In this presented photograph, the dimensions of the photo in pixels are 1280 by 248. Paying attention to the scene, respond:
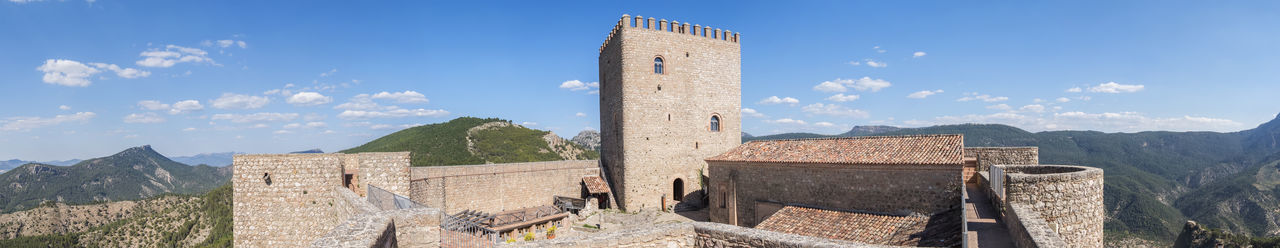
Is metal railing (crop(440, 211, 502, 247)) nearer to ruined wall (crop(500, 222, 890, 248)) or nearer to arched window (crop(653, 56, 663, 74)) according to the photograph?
ruined wall (crop(500, 222, 890, 248))

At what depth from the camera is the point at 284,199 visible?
9719 mm

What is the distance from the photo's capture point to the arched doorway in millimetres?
21073

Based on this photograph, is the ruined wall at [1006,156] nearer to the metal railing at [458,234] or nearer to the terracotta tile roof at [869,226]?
the terracotta tile roof at [869,226]

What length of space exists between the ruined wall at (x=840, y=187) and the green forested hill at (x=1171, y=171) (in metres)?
41.7

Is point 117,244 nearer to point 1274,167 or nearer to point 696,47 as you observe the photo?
point 696,47

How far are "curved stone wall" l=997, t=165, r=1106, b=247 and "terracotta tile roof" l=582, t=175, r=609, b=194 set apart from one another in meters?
14.6

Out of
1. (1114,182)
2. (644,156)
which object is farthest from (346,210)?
(1114,182)

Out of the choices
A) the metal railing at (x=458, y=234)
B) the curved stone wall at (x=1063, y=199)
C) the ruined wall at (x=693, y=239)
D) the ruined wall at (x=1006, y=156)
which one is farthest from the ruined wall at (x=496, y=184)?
the curved stone wall at (x=1063, y=199)

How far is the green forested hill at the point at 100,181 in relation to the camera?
68.1m

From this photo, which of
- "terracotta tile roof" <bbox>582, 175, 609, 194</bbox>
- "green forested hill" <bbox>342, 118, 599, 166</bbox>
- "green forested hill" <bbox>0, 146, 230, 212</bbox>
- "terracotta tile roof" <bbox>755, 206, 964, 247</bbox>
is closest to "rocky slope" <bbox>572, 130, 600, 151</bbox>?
"green forested hill" <bbox>342, 118, 599, 166</bbox>

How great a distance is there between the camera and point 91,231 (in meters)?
32.7

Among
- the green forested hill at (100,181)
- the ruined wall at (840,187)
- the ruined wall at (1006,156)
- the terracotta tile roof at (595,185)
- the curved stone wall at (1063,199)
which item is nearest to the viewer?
the curved stone wall at (1063,199)

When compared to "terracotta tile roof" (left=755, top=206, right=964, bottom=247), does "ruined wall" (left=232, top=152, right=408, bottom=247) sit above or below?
above

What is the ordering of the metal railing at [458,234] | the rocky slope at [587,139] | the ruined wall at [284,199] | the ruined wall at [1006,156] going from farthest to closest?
the rocky slope at [587,139] < the ruined wall at [1006,156] < the ruined wall at [284,199] < the metal railing at [458,234]
